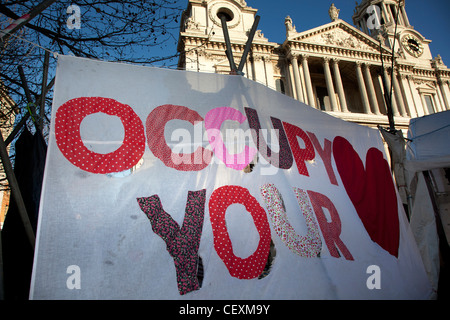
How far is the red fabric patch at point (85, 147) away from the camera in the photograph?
233 centimetres

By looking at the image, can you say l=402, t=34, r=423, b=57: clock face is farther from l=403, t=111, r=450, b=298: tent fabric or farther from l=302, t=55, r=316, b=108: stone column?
l=403, t=111, r=450, b=298: tent fabric

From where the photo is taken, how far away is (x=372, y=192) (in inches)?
170

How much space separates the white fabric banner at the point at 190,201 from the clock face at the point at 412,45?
1158 inches

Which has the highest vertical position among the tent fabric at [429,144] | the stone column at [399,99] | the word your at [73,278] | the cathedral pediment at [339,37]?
the cathedral pediment at [339,37]

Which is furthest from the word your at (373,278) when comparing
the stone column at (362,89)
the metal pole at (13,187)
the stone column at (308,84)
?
the stone column at (362,89)

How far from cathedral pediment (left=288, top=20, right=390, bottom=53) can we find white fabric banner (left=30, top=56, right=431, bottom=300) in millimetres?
19974

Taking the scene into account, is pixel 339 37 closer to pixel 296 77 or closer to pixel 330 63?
pixel 330 63

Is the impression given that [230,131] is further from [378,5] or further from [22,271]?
[378,5]

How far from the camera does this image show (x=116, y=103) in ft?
8.75

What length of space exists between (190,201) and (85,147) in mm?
1058

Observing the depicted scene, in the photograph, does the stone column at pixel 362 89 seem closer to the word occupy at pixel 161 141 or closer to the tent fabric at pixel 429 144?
the tent fabric at pixel 429 144

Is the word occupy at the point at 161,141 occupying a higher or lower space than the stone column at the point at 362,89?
lower

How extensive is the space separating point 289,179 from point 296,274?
103 cm

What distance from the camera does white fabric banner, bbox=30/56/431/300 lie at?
83.7 inches
